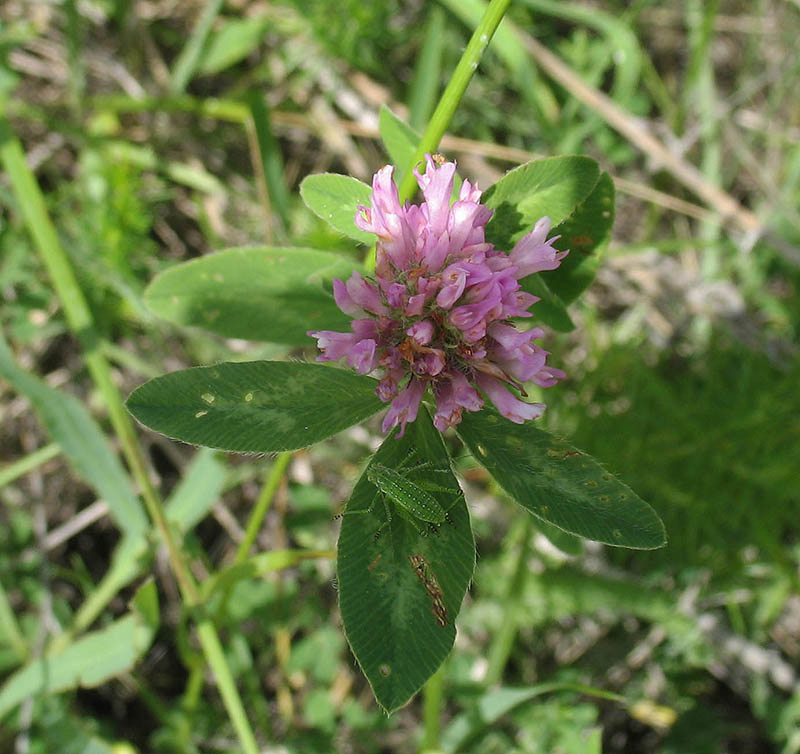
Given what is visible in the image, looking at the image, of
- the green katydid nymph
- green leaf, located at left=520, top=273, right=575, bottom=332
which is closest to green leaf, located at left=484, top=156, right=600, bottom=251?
green leaf, located at left=520, top=273, right=575, bottom=332

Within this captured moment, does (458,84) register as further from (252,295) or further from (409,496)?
(409,496)

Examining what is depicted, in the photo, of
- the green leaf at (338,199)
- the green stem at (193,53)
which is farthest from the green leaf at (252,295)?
the green stem at (193,53)

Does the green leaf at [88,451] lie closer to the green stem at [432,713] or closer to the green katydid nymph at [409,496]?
the green stem at [432,713]

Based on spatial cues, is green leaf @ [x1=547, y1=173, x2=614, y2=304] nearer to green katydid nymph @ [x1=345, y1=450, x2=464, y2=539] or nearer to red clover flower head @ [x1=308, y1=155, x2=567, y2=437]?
red clover flower head @ [x1=308, y1=155, x2=567, y2=437]

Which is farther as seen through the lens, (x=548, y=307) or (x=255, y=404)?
(x=548, y=307)

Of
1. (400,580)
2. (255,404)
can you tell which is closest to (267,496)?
(255,404)

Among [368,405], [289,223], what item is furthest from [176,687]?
[368,405]
